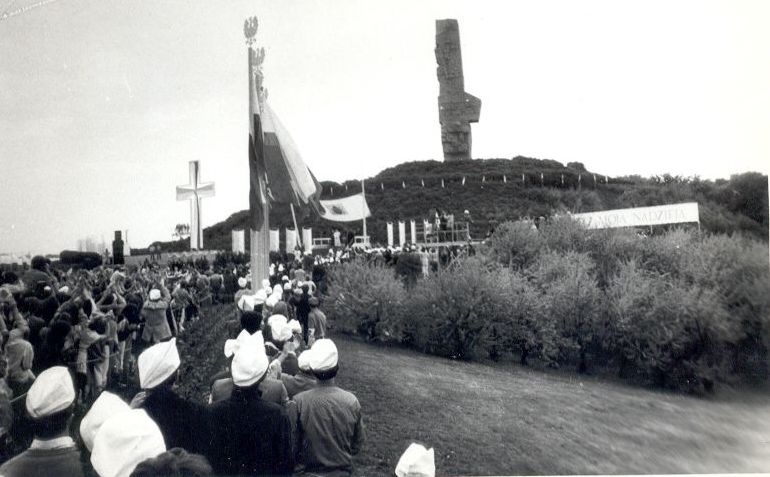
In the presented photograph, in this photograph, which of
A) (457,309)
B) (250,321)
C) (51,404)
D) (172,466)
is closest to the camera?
(172,466)

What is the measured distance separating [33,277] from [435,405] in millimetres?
3955

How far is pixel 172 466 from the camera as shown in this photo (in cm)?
216

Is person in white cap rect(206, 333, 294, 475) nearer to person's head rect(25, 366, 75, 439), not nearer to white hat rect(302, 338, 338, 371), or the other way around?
white hat rect(302, 338, 338, 371)

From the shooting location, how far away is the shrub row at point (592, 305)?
6180 millimetres

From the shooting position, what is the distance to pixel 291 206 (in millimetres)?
7004

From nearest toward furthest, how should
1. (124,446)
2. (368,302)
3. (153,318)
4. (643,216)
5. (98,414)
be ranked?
(124,446) → (98,414) → (153,318) → (643,216) → (368,302)

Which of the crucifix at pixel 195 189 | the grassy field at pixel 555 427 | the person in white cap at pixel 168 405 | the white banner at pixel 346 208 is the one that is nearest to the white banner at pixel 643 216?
the grassy field at pixel 555 427

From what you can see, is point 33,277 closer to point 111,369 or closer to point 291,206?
point 111,369

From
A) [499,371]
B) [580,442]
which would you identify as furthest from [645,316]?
[580,442]

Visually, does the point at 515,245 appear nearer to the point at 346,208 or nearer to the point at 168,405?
the point at 346,208

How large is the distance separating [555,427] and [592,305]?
255cm

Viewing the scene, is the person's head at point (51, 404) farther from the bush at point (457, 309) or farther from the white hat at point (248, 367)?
the bush at point (457, 309)

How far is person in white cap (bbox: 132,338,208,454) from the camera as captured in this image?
306 centimetres

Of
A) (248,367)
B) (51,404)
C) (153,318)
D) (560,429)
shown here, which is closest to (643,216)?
(560,429)
